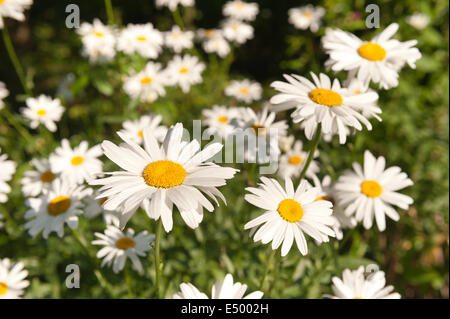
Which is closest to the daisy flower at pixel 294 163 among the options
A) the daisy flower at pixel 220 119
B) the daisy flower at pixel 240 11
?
the daisy flower at pixel 220 119

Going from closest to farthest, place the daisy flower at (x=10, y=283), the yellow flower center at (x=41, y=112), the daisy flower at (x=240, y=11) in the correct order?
the daisy flower at (x=10, y=283), the yellow flower center at (x=41, y=112), the daisy flower at (x=240, y=11)

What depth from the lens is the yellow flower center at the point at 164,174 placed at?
1.66 metres

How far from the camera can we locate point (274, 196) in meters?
1.94

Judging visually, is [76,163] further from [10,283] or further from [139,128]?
[10,283]

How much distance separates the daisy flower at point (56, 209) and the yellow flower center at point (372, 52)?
180 centimetres

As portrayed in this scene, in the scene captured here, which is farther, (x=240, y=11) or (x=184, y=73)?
(x=240, y=11)

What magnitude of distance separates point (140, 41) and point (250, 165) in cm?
166

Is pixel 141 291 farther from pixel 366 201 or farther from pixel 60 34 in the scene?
pixel 60 34

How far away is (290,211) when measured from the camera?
1.92 meters

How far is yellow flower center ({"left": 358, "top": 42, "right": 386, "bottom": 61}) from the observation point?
246 cm

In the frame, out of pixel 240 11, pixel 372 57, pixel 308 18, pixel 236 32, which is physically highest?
pixel 240 11

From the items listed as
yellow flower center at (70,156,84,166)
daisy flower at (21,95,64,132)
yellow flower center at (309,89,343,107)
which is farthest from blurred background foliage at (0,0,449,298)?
yellow flower center at (309,89,343,107)

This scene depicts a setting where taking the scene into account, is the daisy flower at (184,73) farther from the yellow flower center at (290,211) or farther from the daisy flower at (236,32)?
the yellow flower center at (290,211)

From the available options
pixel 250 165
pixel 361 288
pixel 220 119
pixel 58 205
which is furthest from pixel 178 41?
pixel 361 288
